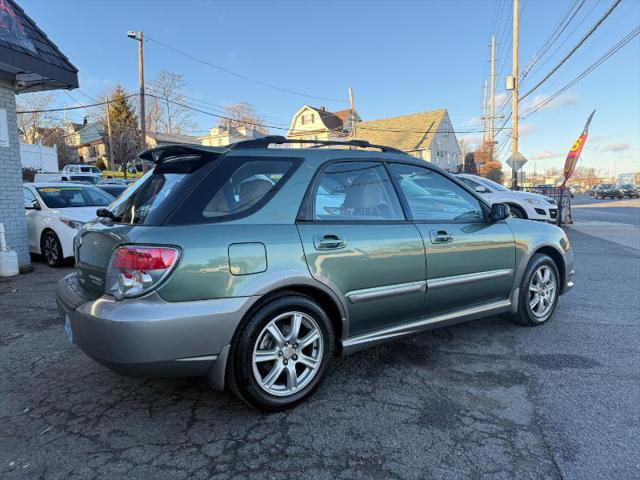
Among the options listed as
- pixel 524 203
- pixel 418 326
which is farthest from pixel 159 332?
pixel 524 203

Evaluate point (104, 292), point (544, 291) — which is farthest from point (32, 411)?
point (544, 291)

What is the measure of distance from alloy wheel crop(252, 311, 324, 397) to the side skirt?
0.94 ft

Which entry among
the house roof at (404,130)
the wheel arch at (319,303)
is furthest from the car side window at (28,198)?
the house roof at (404,130)

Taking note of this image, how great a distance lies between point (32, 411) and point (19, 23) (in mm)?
6591

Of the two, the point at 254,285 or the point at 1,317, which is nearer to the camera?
the point at 254,285

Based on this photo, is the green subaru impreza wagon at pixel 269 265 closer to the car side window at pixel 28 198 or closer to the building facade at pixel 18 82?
the building facade at pixel 18 82

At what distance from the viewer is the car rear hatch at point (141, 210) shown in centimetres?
254

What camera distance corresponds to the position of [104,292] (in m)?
2.54

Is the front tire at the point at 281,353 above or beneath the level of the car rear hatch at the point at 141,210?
beneath

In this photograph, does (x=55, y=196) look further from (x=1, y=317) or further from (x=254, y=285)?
(x=254, y=285)

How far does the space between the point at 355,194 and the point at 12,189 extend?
6652mm

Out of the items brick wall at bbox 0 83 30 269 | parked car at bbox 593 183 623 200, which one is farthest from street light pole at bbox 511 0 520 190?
parked car at bbox 593 183 623 200

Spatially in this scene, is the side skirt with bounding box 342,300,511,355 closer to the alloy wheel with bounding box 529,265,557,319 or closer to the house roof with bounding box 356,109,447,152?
the alloy wheel with bounding box 529,265,557,319

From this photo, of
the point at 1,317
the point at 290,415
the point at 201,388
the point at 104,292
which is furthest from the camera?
the point at 1,317
